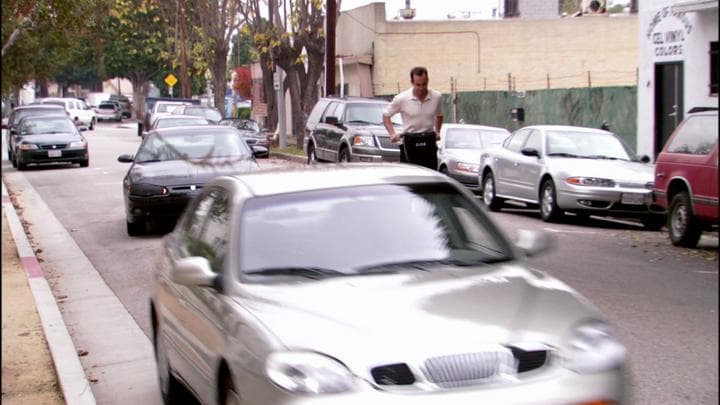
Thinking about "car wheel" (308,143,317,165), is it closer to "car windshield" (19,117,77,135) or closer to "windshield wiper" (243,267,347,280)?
"car windshield" (19,117,77,135)

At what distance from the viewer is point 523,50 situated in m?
40.8

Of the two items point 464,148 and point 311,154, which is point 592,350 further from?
point 311,154

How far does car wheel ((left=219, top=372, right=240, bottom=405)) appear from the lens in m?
4.74

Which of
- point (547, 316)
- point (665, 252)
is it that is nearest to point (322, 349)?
point (547, 316)

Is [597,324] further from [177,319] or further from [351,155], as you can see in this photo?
[351,155]

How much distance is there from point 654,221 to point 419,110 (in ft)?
19.5

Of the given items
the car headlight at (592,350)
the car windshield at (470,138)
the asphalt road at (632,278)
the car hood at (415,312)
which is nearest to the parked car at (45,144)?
the asphalt road at (632,278)

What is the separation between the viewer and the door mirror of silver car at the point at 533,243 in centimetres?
574

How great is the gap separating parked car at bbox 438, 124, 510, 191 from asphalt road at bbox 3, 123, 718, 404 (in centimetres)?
185

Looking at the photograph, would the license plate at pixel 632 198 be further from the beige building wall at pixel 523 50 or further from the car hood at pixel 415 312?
the beige building wall at pixel 523 50

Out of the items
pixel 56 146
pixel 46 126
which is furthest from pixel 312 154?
pixel 46 126

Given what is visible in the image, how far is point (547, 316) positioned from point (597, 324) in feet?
0.83

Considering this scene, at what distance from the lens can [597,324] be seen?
4.68 meters

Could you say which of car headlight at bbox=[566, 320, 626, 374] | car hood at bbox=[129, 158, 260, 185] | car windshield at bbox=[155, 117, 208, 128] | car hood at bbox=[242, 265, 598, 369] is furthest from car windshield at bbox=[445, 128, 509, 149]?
car headlight at bbox=[566, 320, 626, 374]
